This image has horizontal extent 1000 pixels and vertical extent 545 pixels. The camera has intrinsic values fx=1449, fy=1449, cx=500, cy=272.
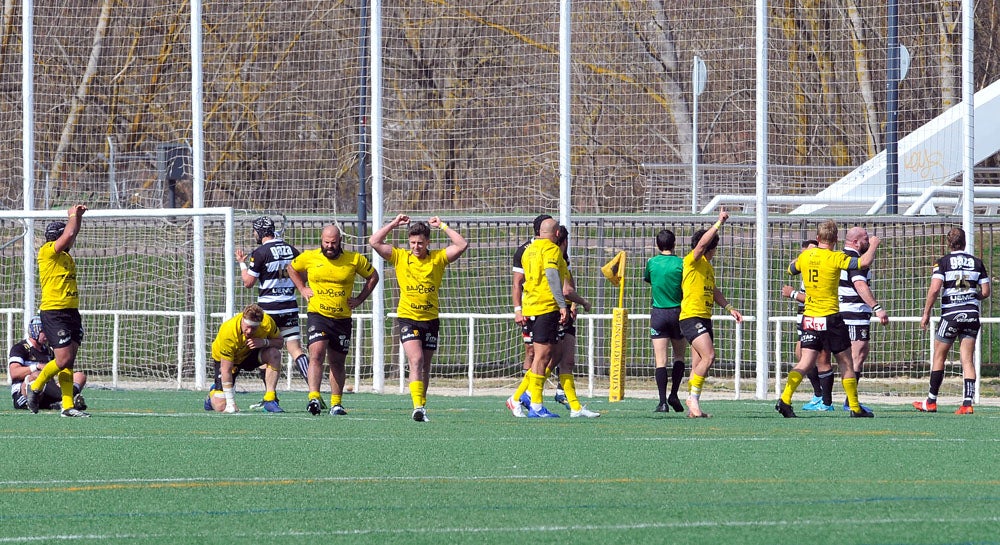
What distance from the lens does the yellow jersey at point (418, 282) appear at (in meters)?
12.6

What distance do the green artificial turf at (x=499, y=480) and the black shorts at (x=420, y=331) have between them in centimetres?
72

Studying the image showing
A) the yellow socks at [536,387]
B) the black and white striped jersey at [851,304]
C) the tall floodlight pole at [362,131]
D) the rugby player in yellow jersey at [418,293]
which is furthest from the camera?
the tall floodlight pole at [362,131]

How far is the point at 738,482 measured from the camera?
797 centimetres

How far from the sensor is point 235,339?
13.9m

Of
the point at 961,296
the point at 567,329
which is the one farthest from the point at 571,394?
the point at 961,296

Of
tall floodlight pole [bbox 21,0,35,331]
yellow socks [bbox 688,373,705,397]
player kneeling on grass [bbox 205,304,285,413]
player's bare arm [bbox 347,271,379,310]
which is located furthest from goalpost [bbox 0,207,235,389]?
yellow socks [bbox 688,373,705,397]

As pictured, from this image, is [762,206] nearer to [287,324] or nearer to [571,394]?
[571,394]

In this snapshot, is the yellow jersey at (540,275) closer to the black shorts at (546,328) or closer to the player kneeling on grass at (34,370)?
the black shorts at (546,328)

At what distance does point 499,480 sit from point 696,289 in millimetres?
5696

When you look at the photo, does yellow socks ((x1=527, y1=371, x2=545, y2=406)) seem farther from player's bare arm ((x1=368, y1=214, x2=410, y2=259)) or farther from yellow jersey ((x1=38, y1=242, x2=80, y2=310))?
yellow jersey ((x1=38, y1=242, x2=80, y2=310))

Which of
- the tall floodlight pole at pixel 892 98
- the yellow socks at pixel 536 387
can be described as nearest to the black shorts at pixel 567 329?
the yellow socks at pixel 536 387

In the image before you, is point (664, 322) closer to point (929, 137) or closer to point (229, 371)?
point (229, 371)

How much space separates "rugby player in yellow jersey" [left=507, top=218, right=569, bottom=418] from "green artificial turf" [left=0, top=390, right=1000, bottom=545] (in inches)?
27.0

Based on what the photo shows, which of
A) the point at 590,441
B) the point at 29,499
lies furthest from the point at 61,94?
the point at 29,499
